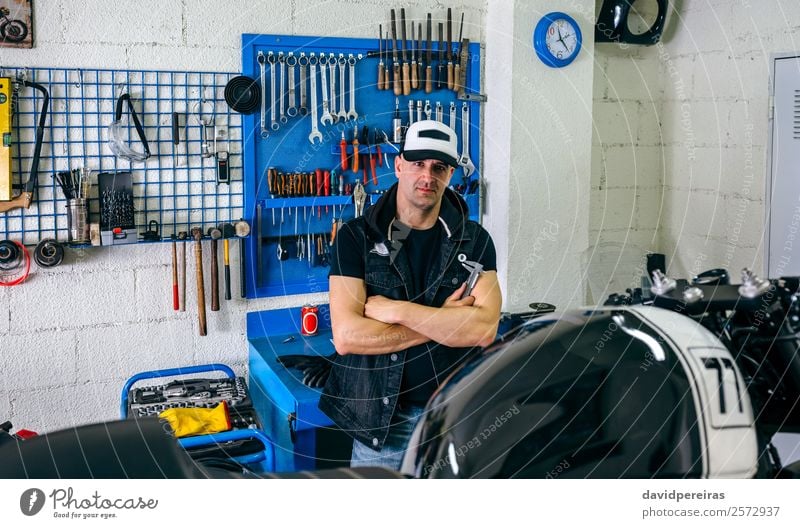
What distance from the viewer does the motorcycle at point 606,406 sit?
1.58ft

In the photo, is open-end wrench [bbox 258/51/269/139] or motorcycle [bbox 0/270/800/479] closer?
motorcycle [bbox 0/270/800/479]

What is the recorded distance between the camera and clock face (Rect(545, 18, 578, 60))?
1660mm

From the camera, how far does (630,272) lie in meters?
2.06

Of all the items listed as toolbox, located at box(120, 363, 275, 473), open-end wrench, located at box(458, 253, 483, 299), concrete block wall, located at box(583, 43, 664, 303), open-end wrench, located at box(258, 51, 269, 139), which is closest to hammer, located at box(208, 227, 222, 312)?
toolbox, located at box(120, 363, 275, 473)

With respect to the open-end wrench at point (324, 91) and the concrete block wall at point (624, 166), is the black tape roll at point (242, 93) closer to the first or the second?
the open-end wrench at point (324, 91)

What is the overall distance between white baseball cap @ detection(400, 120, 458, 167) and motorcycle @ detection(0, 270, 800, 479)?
2.13 ft

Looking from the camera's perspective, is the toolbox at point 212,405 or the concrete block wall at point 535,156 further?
the concrete block wall at point 535,156

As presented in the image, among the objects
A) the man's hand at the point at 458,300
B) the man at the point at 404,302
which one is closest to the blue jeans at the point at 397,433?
the man at the point at 404,302

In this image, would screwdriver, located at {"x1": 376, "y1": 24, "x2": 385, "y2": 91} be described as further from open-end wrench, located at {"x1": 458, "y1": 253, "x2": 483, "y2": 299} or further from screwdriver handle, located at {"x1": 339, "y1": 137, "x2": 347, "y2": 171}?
open-end wrench, located at {"x1": 458, "y1": 253, "x2": 483, "y2": 299}

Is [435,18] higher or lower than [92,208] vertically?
higher

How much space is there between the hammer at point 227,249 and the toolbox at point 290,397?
90 millimetres

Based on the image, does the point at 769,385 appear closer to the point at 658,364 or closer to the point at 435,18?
the point at 658,364
